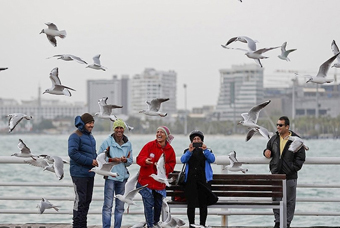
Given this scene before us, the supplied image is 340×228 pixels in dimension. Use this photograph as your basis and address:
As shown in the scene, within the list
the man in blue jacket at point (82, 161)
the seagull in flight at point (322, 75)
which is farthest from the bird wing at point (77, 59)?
the seagull in flight at point (322, 75)

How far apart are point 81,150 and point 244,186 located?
1.70m

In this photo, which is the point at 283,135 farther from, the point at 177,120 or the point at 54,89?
the point at 177,120

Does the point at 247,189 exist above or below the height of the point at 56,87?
below

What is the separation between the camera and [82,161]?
729 centimetres

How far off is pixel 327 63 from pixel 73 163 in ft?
9.75

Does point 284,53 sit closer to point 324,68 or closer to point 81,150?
point 324,68

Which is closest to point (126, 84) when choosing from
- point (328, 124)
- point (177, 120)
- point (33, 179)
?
point (177, 120)

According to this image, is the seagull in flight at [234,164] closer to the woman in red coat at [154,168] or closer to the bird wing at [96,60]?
the woman in red coat at [154,168]

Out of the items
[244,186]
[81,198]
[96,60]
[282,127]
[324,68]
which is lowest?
[81,198]

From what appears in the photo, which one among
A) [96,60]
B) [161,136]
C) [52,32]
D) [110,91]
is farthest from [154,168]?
[110,91]

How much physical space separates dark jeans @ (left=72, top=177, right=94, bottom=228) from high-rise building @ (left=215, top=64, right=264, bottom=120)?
109813 mm

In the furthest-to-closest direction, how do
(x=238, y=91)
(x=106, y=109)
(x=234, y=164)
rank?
(x=238, y=91) < (x=106, y=109) < (x=234, y=164)

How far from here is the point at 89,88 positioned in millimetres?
100688

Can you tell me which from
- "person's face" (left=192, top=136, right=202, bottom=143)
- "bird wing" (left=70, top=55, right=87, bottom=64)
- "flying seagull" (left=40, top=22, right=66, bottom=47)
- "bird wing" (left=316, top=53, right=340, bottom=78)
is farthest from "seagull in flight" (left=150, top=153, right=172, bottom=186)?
"flying seagull" (left=40, top=22, right=66, bottom=47)
